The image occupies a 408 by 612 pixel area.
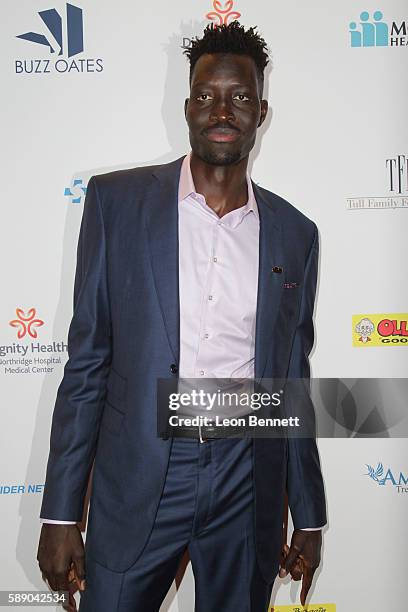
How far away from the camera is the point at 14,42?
2.14 m

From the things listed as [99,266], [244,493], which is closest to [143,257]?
Result: [99,266]

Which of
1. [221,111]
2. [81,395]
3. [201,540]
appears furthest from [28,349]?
[221,111]

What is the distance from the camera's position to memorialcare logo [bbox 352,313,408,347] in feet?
7.51

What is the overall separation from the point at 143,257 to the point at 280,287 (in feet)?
1.20

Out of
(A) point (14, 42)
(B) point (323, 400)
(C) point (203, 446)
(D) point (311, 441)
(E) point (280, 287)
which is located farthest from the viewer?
(B) point (323, 400)

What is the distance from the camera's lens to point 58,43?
7.05ft

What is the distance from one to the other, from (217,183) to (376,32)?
97 centimetres

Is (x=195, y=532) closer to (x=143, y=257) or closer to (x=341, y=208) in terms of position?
(x=143, y=257)

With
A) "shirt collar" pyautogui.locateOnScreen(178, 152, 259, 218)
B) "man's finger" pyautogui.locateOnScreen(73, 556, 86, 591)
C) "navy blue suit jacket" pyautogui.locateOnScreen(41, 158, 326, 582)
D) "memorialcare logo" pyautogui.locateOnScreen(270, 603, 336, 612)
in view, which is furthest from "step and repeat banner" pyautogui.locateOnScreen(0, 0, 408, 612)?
"man's finger" pyautogui.locateOnScreen(73, 556, 86, 591)

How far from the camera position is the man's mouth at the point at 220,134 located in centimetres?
162

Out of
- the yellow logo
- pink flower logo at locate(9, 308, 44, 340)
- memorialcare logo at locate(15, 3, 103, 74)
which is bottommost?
the yellow logo

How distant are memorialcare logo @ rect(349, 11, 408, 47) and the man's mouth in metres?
0.86

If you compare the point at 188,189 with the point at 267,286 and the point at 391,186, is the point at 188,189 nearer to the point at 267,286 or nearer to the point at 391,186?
the point at 267,286

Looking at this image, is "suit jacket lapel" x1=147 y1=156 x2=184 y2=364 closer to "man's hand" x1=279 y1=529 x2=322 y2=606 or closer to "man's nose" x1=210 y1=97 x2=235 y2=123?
"man's nose" x1=210 y1=97 x2=235 y2=123
